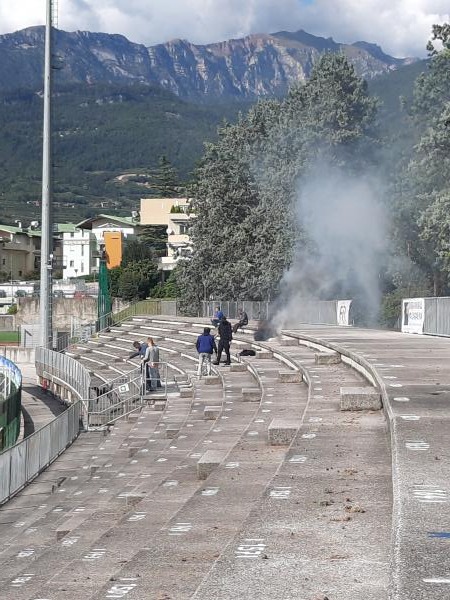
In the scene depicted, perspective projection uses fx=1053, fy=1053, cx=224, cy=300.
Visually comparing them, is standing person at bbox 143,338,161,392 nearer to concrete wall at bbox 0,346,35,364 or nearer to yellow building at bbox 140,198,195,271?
concrete wall at bbox 0,346,35,364

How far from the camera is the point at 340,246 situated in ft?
189

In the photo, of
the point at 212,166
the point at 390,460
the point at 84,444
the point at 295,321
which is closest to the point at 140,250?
the point at 212,166

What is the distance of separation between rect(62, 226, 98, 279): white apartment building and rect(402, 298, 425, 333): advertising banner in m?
142

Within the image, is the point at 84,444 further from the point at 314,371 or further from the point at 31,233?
the point at 31,233

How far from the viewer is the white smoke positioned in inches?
2267

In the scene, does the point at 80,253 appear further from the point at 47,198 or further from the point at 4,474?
the point at 4,474

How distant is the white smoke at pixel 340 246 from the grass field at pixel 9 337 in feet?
89.4

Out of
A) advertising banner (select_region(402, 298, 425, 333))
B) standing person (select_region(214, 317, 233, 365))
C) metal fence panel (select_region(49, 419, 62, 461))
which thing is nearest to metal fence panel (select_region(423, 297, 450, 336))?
advertising banner (select_region(402, 298, 425, 333))

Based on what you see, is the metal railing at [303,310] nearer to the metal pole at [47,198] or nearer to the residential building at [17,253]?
the metal pole at [47,198]

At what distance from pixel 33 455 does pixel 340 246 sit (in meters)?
38.7

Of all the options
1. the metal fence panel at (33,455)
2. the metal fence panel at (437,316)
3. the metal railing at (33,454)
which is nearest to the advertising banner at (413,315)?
the metal fence panel at (437,316)

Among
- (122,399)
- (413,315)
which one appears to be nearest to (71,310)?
(413,315)

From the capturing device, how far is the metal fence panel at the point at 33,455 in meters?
20.3

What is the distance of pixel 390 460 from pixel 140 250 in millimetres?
105665
